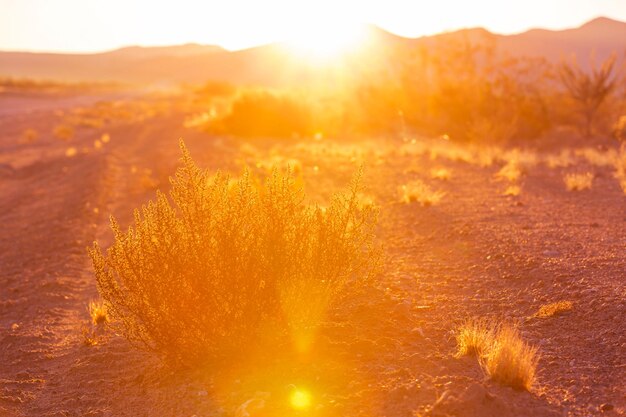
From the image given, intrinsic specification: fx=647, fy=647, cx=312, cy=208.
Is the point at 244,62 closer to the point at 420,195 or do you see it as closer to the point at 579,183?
the point at 579,183

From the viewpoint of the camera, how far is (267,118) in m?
30.3

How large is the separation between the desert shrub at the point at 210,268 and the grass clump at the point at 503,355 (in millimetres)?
1359

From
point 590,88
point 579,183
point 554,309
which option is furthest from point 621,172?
point 590,88

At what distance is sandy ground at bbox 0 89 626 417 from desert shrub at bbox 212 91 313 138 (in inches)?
612

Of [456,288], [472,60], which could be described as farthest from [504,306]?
[472,60]

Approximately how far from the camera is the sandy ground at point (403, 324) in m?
4.65

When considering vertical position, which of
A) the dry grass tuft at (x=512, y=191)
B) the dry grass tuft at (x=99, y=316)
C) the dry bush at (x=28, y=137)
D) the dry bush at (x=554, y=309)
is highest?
the dry bush at (x=554, y=309)

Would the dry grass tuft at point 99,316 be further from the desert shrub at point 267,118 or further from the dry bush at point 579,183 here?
the desert shrub at point 267,118

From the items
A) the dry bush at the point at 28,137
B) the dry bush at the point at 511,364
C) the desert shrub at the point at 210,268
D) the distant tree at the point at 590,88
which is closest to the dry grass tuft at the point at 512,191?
the desert shrub at the point at 210,268

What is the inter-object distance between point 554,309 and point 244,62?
16879 centimetres

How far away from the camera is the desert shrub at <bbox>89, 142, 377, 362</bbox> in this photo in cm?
532

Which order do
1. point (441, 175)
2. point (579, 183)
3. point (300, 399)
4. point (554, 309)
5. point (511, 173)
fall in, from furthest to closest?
1. point (441, 175)
2. point (511, 173)
3. point (579, 183)
4. point (554, 309)
5. point (300, 399)

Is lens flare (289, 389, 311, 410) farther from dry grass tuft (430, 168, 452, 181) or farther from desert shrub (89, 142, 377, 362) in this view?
dry grass tuft (430, 168, 452, 181)

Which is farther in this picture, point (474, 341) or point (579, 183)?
point (579, 183)
